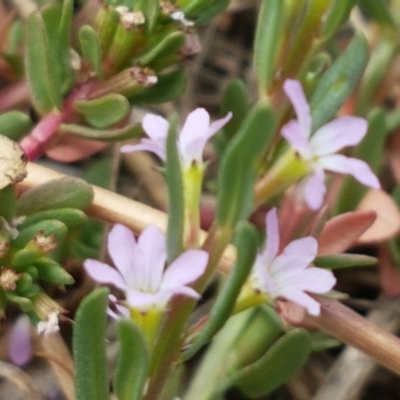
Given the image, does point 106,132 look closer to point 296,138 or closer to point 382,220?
point 296,138

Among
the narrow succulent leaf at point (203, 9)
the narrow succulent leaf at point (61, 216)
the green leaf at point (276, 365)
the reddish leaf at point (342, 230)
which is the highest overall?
the narrow succulent leaf at point (203, 9)

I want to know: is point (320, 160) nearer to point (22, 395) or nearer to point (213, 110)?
point (22, 395)

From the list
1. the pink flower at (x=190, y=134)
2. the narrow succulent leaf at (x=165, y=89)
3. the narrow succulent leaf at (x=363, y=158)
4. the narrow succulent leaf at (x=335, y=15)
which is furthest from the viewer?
the narrow succulent leaf at (x=363, y=158)

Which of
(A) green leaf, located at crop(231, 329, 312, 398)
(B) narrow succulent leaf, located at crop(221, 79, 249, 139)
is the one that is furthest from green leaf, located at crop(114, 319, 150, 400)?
(B) narrow succulent leaf, located at crop(221, 79, 249, 139)

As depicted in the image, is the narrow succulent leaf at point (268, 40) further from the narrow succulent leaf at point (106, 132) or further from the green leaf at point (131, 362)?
the green leaf at point (131, 362)

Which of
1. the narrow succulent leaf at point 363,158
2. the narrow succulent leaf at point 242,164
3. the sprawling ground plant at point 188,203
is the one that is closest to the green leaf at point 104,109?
the sprawling ground plant at point 188,203
